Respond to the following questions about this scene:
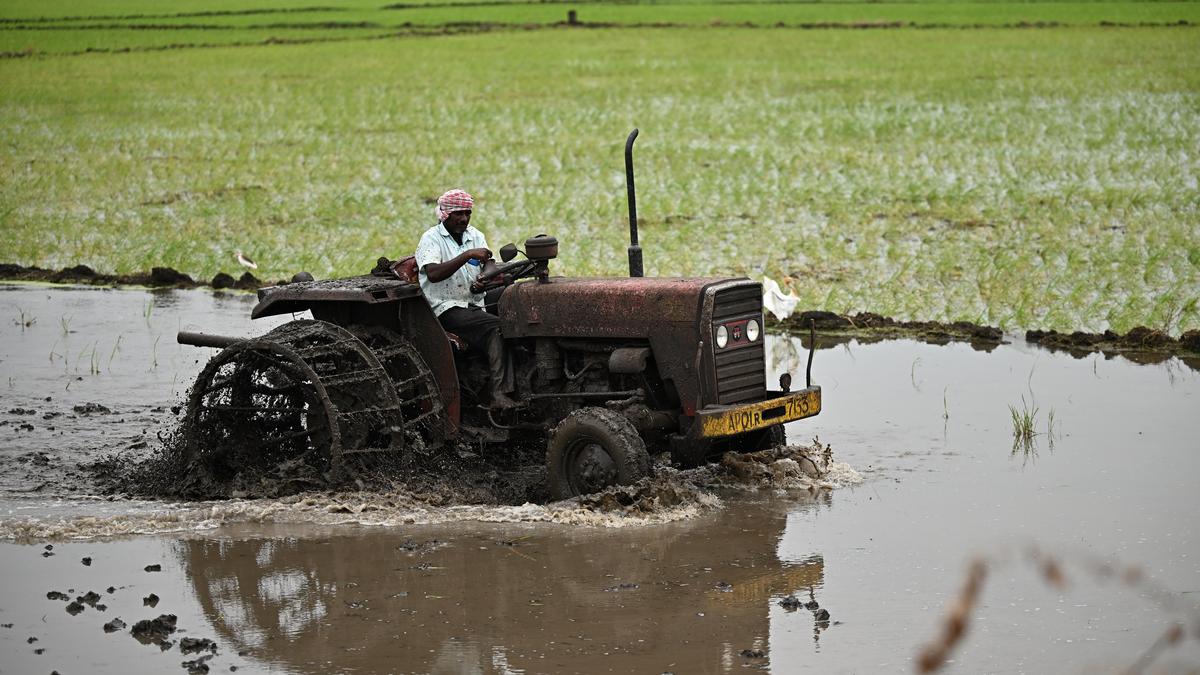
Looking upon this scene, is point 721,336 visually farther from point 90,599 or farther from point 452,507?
point 90,599

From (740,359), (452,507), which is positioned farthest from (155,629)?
(740,359)

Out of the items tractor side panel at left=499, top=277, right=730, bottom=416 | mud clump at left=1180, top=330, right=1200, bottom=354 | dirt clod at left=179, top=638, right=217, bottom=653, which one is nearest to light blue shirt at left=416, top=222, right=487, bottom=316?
tractor side panel at left=499, top=277, right=730, bottom=416

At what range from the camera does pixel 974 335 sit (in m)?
13.3

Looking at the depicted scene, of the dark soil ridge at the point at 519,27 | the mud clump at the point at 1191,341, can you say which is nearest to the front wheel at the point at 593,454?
the mud clump at the point at 1191,341

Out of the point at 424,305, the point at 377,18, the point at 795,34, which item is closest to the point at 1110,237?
the point at 424,305

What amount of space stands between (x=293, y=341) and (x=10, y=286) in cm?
862

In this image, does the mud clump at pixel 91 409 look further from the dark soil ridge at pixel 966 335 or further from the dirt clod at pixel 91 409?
the dark soil ridge at pixel 966 335

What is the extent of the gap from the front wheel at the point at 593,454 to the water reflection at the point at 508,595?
1.12 feet

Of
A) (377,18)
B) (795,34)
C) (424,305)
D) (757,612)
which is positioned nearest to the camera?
(757,612)

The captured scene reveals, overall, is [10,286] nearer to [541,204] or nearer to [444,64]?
[541,204]

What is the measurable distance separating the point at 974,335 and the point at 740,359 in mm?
5171

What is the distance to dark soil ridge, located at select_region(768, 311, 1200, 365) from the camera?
12555 mm

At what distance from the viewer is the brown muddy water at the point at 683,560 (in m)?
6.39

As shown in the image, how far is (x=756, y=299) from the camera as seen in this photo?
346 inches
